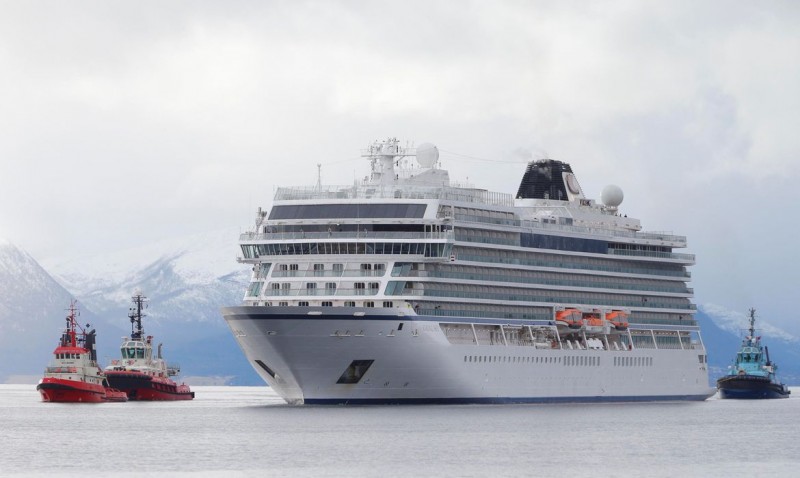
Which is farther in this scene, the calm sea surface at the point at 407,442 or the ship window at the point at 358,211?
the ship window at the point at 358,211

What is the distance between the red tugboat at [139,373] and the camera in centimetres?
14550

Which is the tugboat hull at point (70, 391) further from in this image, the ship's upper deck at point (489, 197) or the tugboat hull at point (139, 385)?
the ship's upper deck at point (489, 197)

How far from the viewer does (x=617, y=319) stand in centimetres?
12112

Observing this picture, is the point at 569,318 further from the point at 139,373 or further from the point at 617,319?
the point at 139,373

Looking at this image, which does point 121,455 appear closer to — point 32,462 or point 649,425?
point 32,462

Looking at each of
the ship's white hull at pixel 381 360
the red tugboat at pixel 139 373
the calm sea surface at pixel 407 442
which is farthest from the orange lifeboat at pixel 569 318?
the red tugboat at pixel 139 373

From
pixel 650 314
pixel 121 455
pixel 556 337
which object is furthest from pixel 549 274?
pixel 121 455

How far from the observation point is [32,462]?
7450cm

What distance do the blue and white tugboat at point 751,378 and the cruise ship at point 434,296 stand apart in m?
32.8

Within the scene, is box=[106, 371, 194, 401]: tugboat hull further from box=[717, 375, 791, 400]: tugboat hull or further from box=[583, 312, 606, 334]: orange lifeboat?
box=[717, 375, 791, 400]: tugboat hull

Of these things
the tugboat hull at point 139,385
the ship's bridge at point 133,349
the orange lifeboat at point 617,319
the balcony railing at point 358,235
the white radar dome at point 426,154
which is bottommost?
the tugboat hull at point 139,385

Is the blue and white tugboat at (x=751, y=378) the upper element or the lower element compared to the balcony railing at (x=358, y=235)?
lower

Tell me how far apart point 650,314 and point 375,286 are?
30.1m

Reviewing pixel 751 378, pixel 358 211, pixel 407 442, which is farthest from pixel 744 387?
pixel 407 442
